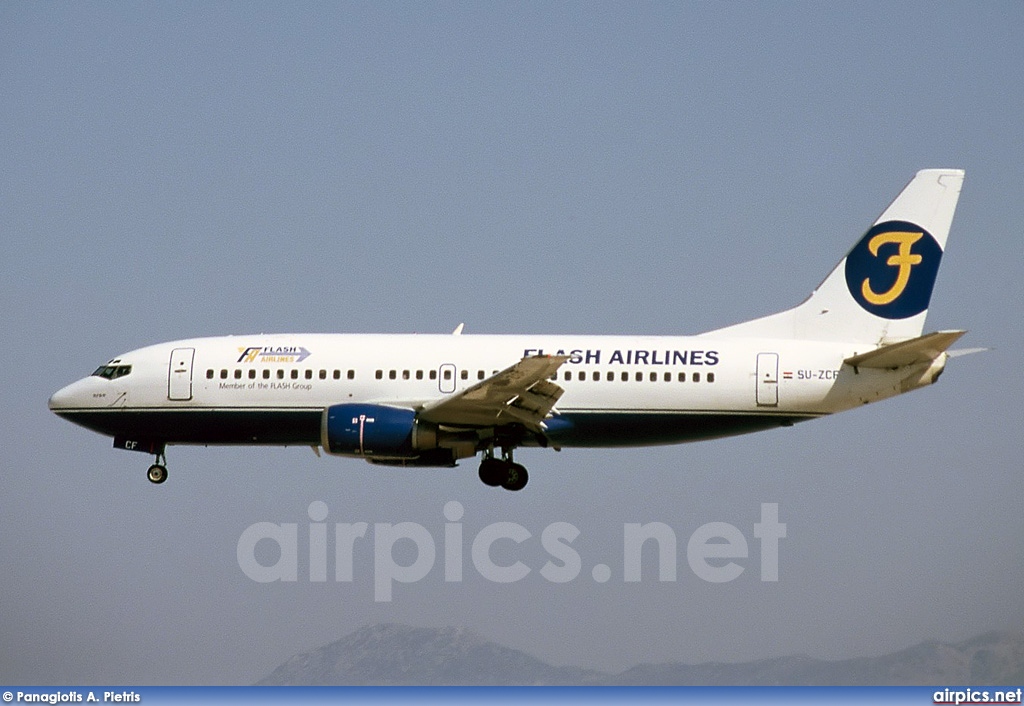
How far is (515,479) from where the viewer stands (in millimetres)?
49531

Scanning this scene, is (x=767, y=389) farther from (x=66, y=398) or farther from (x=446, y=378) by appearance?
(x=66, y=398)

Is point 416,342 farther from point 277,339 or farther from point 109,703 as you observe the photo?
point 109,703

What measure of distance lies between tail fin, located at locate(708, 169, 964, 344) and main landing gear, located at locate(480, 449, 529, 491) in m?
6.31

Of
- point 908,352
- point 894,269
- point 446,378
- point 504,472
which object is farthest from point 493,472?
point 894,269

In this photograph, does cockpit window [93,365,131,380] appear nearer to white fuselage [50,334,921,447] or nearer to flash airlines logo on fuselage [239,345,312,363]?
white fuselage [50,334,921,447]

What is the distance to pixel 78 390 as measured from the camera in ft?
168

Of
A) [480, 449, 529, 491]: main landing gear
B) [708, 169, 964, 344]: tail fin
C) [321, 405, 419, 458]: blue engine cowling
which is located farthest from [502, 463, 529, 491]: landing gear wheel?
[708, 169, 964, 344]: tail fin

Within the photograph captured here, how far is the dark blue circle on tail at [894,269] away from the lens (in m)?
49.8

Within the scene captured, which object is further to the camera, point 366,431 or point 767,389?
point 767,389

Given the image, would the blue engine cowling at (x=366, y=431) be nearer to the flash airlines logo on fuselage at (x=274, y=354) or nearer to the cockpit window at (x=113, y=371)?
the flash airlines logo on fuselage at (x=274, y=354)

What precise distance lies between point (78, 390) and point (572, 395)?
13682 mm

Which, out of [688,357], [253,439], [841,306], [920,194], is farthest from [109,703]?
[920,194]

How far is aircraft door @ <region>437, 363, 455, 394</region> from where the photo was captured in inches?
1930

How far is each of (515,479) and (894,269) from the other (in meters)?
11.6
